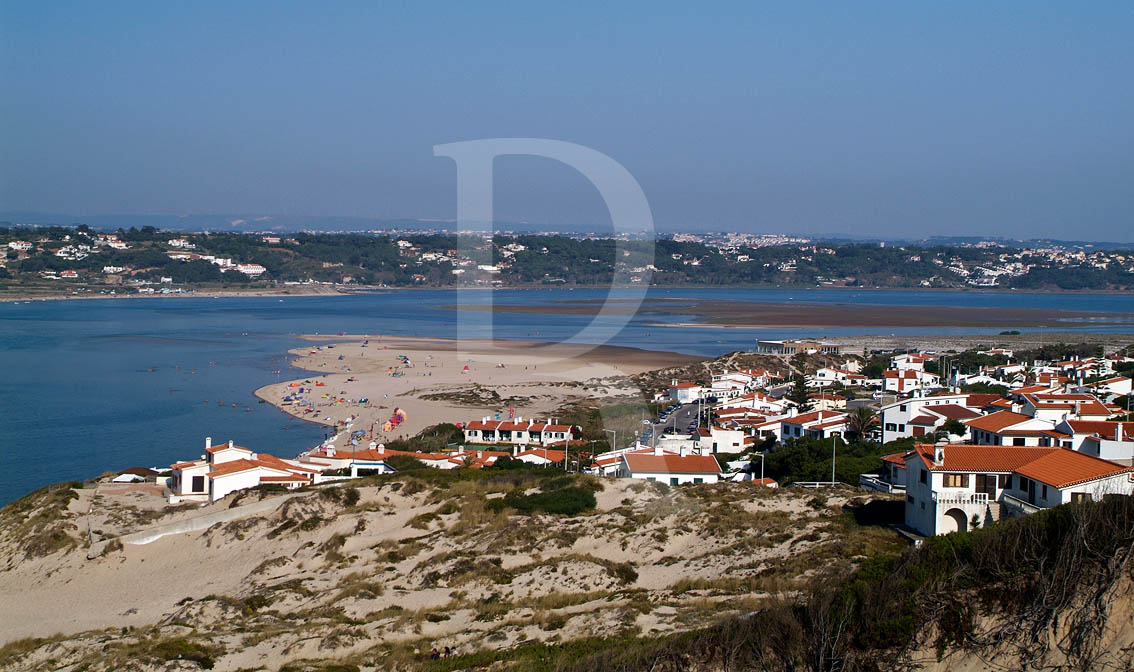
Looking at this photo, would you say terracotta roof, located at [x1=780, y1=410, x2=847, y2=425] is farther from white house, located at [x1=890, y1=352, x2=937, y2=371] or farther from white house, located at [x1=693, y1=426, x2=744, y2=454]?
white house, located at [x1=890, y1=352, x2=937, y2=371]

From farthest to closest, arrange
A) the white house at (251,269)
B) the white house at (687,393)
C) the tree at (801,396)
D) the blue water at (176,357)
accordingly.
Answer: the white house at (251,269) → the white house at (687,393) → the blue water at (176,357) → the tree at (801,396)

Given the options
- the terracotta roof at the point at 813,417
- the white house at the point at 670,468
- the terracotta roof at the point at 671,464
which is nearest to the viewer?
the white house at the point at 670,468

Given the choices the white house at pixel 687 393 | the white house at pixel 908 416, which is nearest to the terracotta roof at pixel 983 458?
the white house at pixel 908 416

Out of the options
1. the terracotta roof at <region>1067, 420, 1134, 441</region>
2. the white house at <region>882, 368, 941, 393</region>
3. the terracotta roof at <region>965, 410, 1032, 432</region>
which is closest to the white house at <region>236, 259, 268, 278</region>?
the white house at <region>882, 368, 941, 393</region>

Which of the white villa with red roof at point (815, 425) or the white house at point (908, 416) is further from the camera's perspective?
the white villa with red roof at point (815, 425)

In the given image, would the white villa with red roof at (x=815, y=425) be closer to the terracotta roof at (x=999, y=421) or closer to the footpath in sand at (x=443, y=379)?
the terracotta roof at (x=999, y=421)

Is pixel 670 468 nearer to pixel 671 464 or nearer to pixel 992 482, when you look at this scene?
pixel 671 464
